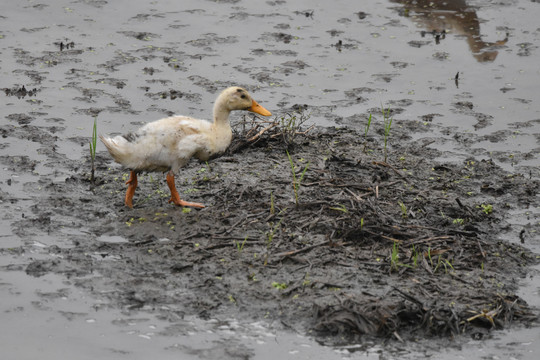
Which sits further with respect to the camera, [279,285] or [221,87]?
[221,87]

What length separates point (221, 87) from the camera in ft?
36.0

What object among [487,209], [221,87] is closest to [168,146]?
[487,209]

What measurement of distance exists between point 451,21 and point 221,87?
4771 mm

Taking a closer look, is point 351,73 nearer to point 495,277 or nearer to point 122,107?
point 122,107

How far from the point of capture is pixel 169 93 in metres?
10.7

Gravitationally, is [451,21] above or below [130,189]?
above

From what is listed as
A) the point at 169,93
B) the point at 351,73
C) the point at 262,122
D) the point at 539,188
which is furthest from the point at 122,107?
the point at 539,188

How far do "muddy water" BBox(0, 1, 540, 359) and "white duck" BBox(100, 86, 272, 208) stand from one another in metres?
0.57

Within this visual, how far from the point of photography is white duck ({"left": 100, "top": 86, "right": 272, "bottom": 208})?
7.72 meters

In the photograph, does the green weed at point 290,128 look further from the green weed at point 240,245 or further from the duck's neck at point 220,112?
the green weed at point 240,245

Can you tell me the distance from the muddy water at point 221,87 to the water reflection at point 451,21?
0.12 ft

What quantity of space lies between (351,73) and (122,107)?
11.2 feet

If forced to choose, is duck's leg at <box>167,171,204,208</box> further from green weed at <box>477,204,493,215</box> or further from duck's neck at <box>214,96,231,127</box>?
green weed at <box>477,204,493,215</box>

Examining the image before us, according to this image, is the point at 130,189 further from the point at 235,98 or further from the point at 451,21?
the point at 451,21
